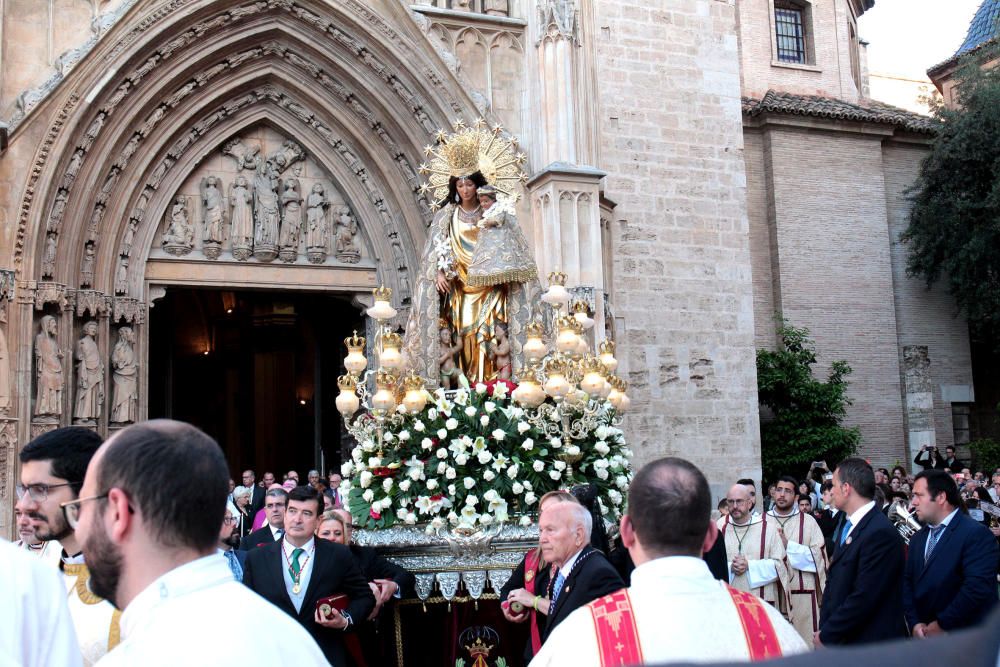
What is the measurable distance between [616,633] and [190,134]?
1335 centimetres

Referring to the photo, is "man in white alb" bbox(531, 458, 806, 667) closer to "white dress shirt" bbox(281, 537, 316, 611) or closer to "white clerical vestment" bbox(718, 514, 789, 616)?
"white dress shirt" bbox(281, 537, 316, 611)

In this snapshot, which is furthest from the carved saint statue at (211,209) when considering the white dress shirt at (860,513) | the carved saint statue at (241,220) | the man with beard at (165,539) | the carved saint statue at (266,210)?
the man with beard at (165,539)

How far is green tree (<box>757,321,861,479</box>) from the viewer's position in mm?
19812

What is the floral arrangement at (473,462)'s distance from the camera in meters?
7.34

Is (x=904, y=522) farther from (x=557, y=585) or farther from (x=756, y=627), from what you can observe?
(x=756, y=627)

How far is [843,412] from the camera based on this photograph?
20547 mm

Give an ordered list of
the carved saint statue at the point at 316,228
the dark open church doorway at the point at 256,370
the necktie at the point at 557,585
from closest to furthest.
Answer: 1. the necktie at the point at 557,585
2. the carved saint statue at the point at 316,228
3. the dark open church doorway at the point at 256,370

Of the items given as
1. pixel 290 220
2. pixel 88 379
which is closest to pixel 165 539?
pixel 88 379

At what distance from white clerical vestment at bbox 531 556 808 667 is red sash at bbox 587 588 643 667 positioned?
1cm

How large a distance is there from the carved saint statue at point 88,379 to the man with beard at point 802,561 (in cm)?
841

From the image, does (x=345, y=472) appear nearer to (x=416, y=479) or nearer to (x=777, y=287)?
(x=416, y=479)

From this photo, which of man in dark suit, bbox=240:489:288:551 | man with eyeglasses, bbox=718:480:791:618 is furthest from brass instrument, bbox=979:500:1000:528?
man in dark suit, bbox=240:489:288:551

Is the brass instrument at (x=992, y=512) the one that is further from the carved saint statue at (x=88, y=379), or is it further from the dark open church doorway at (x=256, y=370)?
the carved saint statue at (x=88, y=379)

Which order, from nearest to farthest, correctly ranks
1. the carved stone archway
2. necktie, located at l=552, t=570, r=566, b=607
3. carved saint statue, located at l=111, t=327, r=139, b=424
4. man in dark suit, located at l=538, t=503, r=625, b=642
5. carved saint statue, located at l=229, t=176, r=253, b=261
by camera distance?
man in dark suit, located at l=538, t=503, r=625, b=642
necktie, located at l=552, t=570, r=566, b=607
the carved stone archway
carved saint statue, located at l=111, t=327, r=139, b=424
carved saint statue, located at l=229, t=176, r=253, b=261
